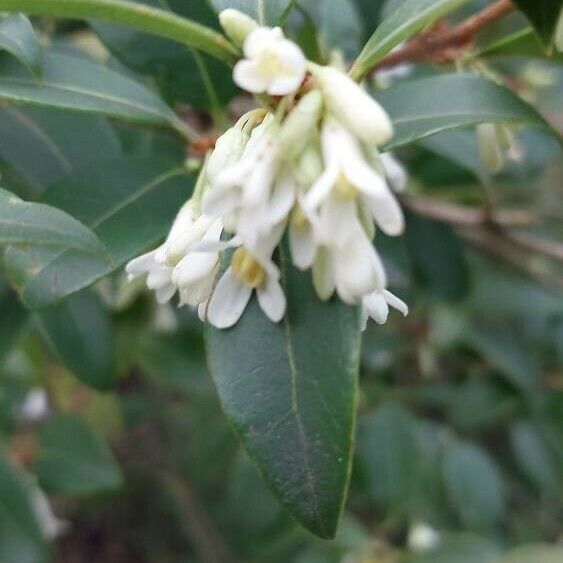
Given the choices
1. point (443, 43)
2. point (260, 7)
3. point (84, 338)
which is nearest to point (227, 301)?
point (260, 7)

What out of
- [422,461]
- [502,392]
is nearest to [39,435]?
[422,461]

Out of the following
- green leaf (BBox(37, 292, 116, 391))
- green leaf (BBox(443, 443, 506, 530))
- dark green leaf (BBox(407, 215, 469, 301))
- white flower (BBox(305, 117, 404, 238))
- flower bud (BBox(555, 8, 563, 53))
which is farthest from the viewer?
green leaf (BBox(443, 443, 506, 530))

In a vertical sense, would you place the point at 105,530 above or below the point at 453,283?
below

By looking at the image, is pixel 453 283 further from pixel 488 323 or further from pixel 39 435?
pixel 39 435

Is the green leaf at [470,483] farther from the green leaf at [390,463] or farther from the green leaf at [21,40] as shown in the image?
the green leaf at [21,40]

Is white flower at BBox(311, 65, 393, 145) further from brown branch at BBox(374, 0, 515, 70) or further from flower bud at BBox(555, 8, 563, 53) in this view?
brown branch at BBox(374, 0, 515, 70)

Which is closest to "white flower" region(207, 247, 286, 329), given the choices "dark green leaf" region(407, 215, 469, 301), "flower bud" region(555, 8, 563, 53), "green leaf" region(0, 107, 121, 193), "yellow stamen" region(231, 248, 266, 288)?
"yellow stamen" region(231, 248, 266, 288)

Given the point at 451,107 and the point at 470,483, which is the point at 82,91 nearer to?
the point at 451,107
